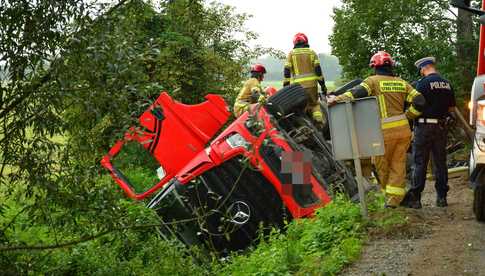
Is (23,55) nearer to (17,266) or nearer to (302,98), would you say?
(17,266)

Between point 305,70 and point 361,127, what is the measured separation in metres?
4.54

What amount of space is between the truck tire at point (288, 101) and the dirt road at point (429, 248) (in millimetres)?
2910

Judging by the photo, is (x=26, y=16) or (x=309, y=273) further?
(x=309, y=273)

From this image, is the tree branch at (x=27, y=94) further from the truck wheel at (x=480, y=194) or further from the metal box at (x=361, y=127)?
the truck wheel at (x=480, y=194)

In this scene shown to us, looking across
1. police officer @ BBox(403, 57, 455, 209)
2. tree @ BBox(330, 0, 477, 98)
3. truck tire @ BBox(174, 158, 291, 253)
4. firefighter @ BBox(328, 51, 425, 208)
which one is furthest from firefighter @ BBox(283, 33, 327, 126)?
tree @ BBox(330, 0, 477, 98)

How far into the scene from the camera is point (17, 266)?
701 cm

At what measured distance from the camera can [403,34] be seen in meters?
19.7

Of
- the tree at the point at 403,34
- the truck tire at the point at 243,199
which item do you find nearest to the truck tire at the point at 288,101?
the truck tire at the point at 243,199

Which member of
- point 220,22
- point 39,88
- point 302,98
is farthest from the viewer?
point 220,22

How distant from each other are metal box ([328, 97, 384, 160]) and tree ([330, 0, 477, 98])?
36.0 ft

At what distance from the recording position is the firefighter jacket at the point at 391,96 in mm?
8758

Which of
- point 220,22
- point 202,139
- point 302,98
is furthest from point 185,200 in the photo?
point 220,22

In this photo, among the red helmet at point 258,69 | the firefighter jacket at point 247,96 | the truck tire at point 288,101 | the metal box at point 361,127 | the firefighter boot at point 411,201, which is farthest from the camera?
the red helmet at point 258,69

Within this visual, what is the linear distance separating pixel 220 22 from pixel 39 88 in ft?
60.4
